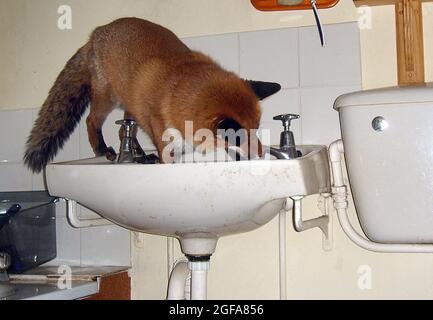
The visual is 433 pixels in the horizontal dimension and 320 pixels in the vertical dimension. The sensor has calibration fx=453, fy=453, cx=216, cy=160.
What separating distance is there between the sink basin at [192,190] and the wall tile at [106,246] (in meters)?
0.47

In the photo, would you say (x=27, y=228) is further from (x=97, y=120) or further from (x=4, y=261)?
(x=97, y=120)

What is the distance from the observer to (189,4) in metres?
1.52

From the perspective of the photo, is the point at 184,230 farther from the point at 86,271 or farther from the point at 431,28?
the point at 431,28

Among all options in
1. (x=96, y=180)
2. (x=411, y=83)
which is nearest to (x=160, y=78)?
(x=96, y=180)

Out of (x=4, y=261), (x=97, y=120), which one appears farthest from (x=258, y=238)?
(x=4, y=261)

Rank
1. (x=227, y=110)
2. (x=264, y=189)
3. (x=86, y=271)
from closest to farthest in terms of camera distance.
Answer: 1. (x=264, y=189)
2. (x=227, y=110)
3. (x=86, y=271)

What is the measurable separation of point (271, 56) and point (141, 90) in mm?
419

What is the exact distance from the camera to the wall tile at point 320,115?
1.35m

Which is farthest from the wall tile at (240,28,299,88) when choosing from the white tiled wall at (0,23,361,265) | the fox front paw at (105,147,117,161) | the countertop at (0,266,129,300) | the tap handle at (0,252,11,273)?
the tap handle at (0,252,11,273)

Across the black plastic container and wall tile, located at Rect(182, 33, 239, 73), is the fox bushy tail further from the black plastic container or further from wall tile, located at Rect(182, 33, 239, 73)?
wall tile, located at Rect(182, 33, 239, 73)

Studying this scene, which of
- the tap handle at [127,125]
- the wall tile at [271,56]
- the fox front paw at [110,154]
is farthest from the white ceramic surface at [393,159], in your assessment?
the fox front paw at [110,154]

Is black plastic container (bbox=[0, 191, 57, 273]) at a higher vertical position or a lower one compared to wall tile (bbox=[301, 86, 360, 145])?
lower

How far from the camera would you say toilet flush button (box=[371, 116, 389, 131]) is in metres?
1.07

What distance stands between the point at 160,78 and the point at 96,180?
0.45m
